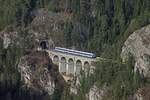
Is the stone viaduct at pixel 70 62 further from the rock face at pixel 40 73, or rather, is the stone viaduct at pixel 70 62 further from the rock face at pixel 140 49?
the rock face at pixel 140 49

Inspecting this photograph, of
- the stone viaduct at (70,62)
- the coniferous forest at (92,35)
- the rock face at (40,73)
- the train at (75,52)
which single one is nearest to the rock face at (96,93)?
the coniferous forest at (92,35)

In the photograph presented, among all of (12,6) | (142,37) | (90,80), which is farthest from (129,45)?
(12,6)

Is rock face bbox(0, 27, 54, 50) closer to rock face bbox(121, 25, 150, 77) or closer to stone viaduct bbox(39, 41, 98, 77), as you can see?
stone viaduct bbox(39, 41, 98, 77)

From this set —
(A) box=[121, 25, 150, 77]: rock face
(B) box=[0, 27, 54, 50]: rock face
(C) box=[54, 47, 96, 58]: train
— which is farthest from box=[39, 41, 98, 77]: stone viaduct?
(A) box=[121, 25, 150, 77]: rock face

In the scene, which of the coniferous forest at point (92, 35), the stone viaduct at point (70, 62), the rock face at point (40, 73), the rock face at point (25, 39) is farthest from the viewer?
the rock face at point (25, 39)

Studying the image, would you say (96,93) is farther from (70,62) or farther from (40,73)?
(40,73)

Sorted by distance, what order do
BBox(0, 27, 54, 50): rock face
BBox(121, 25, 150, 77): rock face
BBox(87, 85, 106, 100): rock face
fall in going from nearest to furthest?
BBox(87, 85, 106, 100): rock face → BBox(121, 25, 150, 77): rock face → BBox(0, 27, 54, 50): rock face
